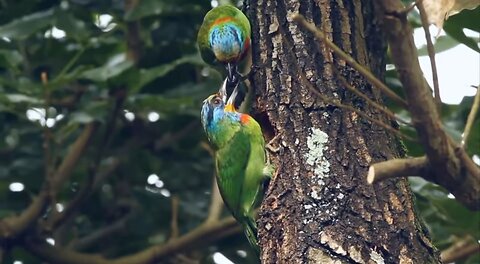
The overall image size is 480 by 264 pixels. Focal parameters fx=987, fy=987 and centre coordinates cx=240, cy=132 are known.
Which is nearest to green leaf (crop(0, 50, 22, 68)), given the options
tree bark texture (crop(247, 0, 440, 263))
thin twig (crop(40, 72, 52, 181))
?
thin twig (crop(40, 72, 52, 181))

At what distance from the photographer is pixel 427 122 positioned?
5.87 ft

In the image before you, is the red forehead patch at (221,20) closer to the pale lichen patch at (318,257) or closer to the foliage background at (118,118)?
the foliage background at (118,118)

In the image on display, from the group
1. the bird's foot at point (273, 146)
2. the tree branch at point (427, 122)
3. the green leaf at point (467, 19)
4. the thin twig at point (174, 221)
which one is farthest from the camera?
the thin twig at point (174, 221)

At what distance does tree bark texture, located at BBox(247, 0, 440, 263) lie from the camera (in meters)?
2.34

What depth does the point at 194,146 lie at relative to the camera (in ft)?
14.5

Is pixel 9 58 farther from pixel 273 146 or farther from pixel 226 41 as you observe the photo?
pixel 273 146

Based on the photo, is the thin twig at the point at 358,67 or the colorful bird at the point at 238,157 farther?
the colorful bird at the point at 238,157

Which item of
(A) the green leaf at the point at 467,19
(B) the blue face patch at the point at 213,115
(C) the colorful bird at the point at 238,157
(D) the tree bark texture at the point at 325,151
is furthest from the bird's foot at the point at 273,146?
(B) the blue face patch at the point at 213,115

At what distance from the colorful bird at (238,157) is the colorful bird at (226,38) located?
0.14m

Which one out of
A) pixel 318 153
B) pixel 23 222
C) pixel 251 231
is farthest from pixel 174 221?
pixel 318 153

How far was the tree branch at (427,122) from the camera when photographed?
1726 millimetres

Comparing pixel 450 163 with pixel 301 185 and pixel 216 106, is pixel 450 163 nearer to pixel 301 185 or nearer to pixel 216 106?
pixel 301 185

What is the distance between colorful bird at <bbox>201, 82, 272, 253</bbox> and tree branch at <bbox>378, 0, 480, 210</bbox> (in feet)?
3.51

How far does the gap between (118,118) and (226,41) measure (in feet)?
2.52
